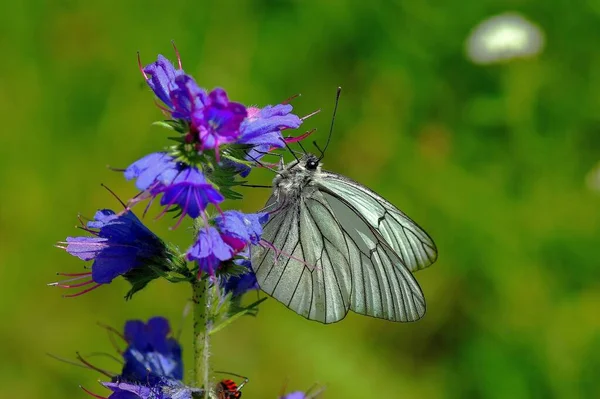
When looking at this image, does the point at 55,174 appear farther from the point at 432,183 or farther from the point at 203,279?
the point at 203,279

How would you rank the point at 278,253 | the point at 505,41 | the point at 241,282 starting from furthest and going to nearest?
the point at 505,41 → the point at 278,253 → the point at 241,282

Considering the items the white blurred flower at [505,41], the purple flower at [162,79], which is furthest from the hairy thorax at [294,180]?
the white blurred flower at [505,41]

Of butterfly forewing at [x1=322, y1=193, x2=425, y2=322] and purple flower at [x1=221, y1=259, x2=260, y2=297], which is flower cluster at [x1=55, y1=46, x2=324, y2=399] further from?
butterfly forewing at [x1=322, y1=193, x2=425, y2=322]

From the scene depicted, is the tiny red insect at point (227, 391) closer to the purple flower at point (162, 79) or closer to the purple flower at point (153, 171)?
the purple flower at point (153, 171)

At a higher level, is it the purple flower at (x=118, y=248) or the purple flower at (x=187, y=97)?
the purple flower at (x=187, y=97)

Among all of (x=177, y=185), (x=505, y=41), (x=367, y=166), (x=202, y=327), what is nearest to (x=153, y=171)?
(x=177, y=185)

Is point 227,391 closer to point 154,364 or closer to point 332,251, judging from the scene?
point 154,364

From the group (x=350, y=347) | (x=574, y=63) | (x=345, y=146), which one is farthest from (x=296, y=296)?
(x=574, y=63)
